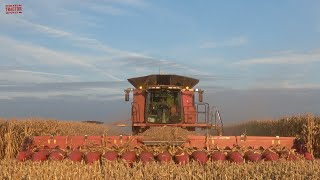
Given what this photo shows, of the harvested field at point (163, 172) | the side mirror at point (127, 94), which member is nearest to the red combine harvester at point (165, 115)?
the side mirror at point (127, 94)

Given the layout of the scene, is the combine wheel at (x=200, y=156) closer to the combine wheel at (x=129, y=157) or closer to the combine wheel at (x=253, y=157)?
the combine wheel at (x=253, y=157)

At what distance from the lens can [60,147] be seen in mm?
11195

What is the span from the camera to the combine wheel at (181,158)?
9.89 meters

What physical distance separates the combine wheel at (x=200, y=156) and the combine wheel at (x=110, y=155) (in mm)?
1686

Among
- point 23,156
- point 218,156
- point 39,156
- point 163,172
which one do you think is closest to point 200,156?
point 218,156

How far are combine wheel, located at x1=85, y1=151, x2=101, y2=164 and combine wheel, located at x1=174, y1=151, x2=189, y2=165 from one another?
169 centimetres

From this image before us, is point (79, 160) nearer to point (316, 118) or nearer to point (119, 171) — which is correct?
point (119, 171)

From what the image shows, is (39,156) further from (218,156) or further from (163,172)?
(218,156)

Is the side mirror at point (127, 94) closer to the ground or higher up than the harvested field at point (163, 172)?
higher up

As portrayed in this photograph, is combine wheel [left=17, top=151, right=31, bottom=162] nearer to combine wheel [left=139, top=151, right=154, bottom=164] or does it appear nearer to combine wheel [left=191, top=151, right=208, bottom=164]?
combine wheel [left=139, top=151, right=154, bottom=164]

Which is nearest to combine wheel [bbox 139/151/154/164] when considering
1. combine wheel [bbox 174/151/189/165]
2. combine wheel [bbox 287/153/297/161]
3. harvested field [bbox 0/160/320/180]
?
combine wheel [bbox 174/151/189/165]

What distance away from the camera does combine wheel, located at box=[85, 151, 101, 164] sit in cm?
1009

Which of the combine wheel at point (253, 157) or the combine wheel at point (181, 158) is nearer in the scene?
the combine wheel at point (181, 158)

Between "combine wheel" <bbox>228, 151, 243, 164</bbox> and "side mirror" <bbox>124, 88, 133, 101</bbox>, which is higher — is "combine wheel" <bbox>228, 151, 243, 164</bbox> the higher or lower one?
the lower one
